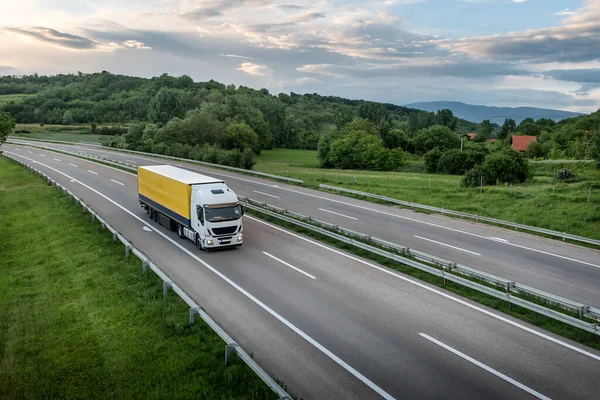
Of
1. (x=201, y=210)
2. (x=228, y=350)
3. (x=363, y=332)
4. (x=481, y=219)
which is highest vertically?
(x=201, y=210)

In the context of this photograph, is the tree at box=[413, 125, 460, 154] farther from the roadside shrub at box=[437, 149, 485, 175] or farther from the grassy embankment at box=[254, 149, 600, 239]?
the grassy embankment at box=[254, 149, 600, 239]

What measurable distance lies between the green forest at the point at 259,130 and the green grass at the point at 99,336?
30517mm

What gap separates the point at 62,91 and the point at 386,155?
420 ft

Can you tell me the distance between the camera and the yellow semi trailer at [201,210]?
20.9 metres

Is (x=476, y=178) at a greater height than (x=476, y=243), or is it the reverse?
(x=476, y=178)

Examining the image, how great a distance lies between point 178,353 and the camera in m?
11.8

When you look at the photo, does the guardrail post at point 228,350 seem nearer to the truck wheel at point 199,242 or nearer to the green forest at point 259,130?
the truck wheel at point 199,242

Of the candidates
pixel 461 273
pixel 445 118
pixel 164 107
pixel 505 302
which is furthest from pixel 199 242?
pixel 445 118

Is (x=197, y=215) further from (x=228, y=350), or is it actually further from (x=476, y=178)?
(x=476, y=178)

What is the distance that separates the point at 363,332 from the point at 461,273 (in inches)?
245

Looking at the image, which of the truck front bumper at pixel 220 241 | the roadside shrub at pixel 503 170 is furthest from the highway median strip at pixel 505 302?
the roadside shrub at pixel 503 170

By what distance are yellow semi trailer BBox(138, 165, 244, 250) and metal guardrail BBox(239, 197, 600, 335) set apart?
482cm

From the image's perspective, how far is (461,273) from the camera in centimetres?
1752

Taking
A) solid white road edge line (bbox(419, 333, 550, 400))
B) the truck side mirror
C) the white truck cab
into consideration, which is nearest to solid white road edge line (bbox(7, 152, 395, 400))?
the white truck cab
